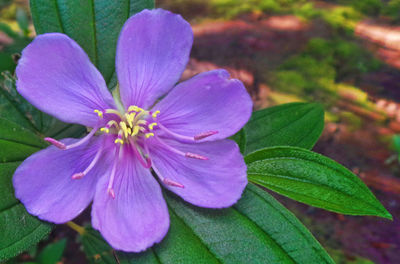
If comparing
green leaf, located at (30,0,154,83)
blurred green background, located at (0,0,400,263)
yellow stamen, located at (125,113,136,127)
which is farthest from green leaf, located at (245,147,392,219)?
blurred green background, located at (0,0,400,263)

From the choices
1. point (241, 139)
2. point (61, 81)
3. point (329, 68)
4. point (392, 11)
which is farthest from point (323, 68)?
point (61, 81)

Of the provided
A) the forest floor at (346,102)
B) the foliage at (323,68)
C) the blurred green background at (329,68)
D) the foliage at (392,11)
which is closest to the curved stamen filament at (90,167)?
the blurred green background at (329,68)

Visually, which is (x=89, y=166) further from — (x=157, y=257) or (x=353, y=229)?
(x=353, y=229)

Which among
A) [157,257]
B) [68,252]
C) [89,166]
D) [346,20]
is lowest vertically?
[68,252]

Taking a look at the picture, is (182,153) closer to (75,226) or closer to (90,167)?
(90,167)

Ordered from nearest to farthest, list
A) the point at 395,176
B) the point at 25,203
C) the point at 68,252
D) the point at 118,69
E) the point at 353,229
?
1. the point at 25,203
2. the point at 118,69
3. the point at 68,252
4. the point at 353,229
5. the point at 395,176

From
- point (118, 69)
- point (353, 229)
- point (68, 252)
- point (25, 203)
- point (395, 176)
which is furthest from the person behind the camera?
point (395, 176)

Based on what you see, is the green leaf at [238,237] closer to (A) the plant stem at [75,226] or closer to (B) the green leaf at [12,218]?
(B) the green leaf at [12,218]

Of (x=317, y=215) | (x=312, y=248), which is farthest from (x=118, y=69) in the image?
(x=317, y=215)
